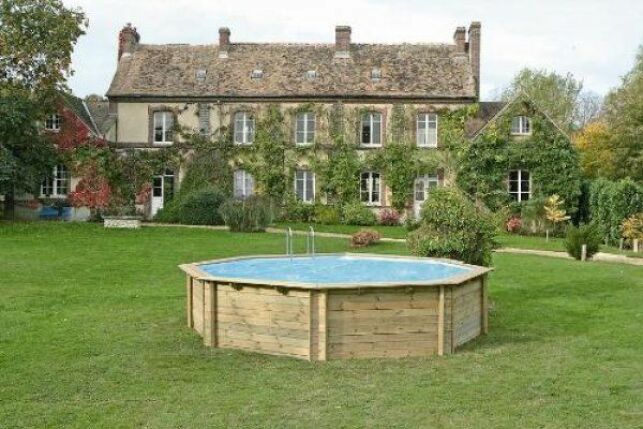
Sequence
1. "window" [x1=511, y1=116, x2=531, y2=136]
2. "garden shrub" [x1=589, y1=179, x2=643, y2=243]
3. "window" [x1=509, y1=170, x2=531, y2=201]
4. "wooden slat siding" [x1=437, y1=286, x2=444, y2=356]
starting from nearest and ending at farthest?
1. "wooden slat siding" [x1=437, y1=286, x2=444, y2=356]
2. "garden shrub" [x1=589, y1=179, x2=643, y2=243]
3. "window" [x1=511, y1=116, x2=531, y2=136]
4. "window" [x1=509, y1=170, x2=531, y2=201]

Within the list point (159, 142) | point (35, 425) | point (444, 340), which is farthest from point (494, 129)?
point (35, 425)

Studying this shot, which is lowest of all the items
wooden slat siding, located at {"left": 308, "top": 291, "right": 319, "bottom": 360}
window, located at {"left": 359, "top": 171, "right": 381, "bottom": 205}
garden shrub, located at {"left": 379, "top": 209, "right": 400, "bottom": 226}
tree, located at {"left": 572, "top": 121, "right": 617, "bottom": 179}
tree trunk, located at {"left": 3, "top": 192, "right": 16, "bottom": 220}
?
wooden slat siding, located at {"left": 308, "top": 291, "right": 319, "bottom": 360}

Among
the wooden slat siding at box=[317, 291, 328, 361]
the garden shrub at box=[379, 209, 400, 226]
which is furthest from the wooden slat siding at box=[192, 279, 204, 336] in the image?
the garden shrub at box=[379, 209, 400, 226]

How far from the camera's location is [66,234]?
25.9 meters

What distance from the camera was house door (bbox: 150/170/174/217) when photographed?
35.2m

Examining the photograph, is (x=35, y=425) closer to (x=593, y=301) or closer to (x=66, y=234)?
(x=593, y=301)

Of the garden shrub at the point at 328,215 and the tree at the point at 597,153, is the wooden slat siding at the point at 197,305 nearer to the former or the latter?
the garden shrub at the point at 328,215

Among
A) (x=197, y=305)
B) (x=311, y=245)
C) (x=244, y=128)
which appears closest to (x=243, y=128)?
(x=244, y=128)

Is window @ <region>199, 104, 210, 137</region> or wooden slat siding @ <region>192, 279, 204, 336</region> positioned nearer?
wooden slat siding @ <region>192, 279, 204, 336</region>

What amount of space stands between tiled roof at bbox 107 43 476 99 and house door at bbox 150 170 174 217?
398cm

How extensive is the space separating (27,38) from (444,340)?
87.9 feet

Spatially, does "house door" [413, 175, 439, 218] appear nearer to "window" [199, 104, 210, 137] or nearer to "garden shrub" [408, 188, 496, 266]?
"window" [199, 104, 210, 137]

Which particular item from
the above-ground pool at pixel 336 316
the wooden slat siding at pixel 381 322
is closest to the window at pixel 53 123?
the above-ground pool at pixel 336 316

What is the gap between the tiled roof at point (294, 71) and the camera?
34625 millimetres
